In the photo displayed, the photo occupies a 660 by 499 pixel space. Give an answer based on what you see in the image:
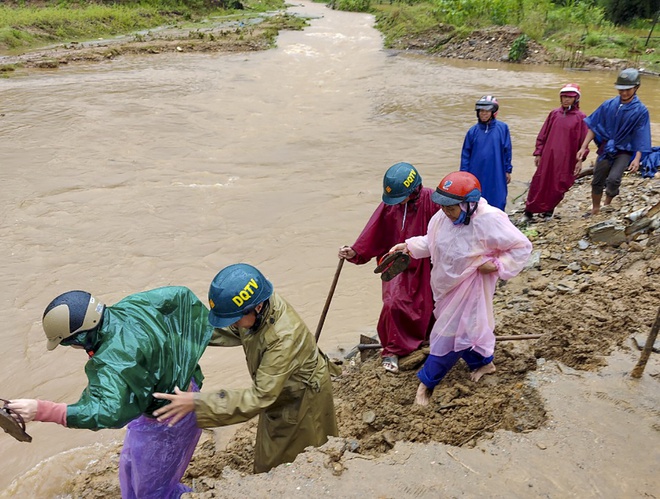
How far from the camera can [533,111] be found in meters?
12.4

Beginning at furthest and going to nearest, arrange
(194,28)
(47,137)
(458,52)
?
(194,28)
(458,52)
(47,137)

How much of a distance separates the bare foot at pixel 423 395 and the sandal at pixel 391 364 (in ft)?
1.24

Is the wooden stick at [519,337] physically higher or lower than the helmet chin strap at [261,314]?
lower

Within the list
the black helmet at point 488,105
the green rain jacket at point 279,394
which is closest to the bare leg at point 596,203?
the black helmet at point 488,105

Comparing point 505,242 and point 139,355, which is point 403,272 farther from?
point 139,355

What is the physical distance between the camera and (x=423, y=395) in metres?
3.21

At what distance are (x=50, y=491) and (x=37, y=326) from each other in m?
2.39

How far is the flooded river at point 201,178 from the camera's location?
16.5 feet

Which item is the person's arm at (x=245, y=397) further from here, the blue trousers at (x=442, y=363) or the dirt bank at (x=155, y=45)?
the dirt bank at (x=155, y=45)

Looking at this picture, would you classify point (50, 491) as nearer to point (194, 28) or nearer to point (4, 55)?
point (4, 55)

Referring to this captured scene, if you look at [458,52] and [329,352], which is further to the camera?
[458,52]

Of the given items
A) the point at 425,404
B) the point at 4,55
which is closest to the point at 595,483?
the point at 425,404

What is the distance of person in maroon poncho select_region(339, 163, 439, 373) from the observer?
3.41 m

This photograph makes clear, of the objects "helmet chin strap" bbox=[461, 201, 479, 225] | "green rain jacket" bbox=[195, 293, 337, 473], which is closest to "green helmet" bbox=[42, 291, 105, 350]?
"green rain jacket" bbox=[195, 293, 337, 473]
